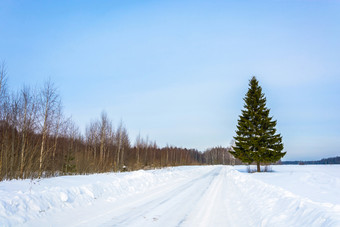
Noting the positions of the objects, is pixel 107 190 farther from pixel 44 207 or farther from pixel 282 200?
pixel 282 200

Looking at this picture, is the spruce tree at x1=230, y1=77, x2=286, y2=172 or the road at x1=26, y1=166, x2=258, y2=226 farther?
the spruce tree at x1=230, y1=77, x2=286, y2=172

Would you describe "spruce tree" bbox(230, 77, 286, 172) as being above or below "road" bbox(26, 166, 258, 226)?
above

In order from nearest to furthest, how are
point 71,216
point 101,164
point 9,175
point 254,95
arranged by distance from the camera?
point 71,216
point 9,175
point 101,164
point 254,95

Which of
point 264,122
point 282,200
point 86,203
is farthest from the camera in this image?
point 264,122

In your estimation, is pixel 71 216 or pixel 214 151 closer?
pixel 71 216

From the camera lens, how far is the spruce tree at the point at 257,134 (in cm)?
2628

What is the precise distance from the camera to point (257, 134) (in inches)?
1062

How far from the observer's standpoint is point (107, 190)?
987cm

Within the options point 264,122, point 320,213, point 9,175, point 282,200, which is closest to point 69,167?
point 9,175

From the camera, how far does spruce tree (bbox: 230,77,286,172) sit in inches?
1035

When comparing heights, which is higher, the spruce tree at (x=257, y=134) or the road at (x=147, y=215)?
the spruce tree at (x=257, y=134)

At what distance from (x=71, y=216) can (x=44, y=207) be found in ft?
3.20

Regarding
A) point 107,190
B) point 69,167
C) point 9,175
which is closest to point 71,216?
point 107,190

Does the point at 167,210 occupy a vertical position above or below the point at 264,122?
below
